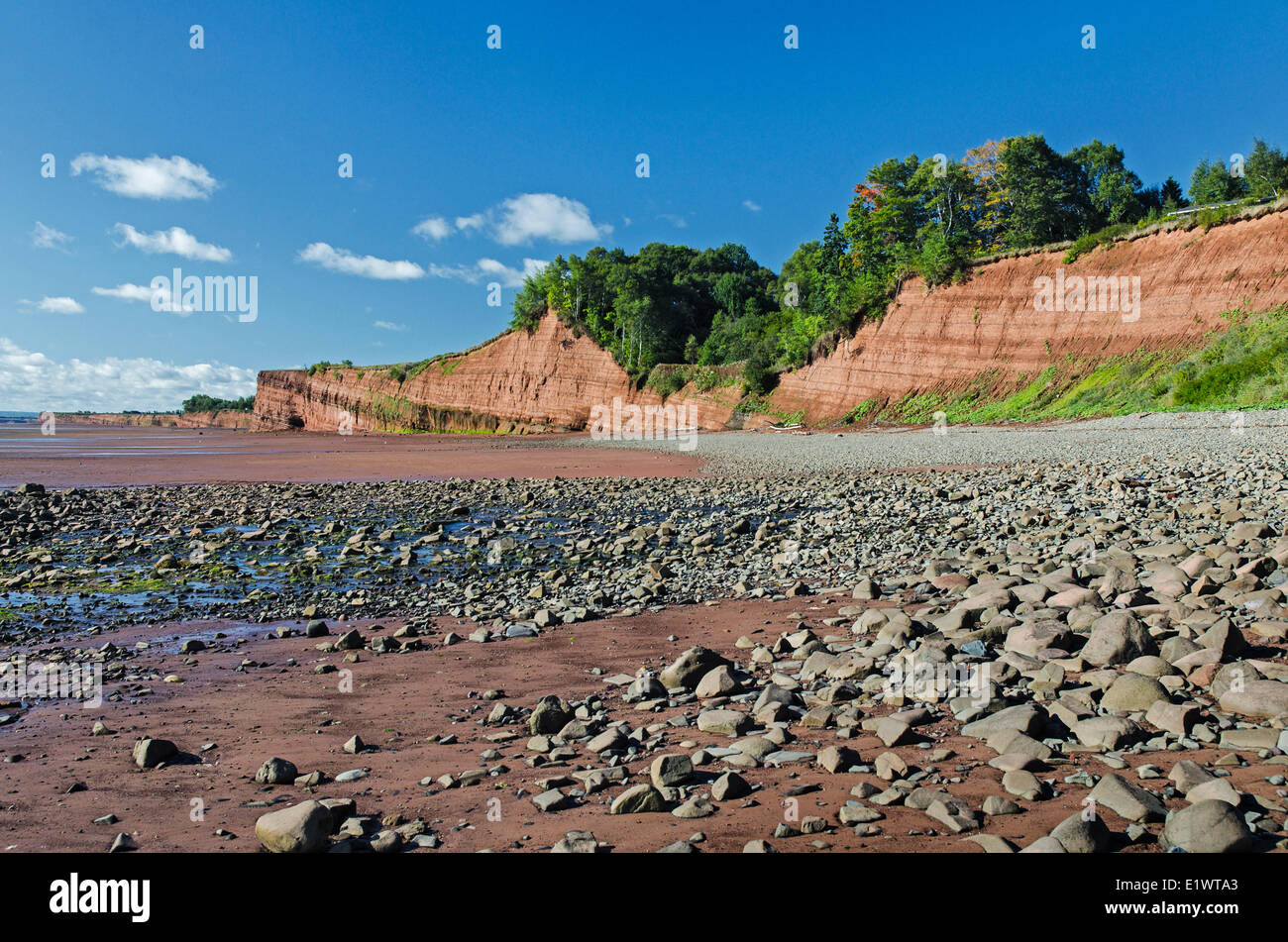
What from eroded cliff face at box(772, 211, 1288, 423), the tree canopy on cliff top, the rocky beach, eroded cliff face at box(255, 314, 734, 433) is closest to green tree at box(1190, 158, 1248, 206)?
the tree canopy on cliff top

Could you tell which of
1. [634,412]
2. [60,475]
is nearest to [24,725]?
[60,475]

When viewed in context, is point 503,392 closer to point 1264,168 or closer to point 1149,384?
point 1149,384

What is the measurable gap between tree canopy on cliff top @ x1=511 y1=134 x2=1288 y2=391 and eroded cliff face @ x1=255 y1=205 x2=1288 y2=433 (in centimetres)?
177

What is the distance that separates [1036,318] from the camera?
37.3 m

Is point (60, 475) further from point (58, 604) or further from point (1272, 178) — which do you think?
point (1272, 178)

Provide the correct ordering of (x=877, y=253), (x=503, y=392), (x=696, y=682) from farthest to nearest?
(x=503, y=392)
(x=877, y=253)
(x=696, y=682)

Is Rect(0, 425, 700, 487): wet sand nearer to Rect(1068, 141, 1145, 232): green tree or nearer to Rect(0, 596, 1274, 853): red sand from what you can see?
Rect(0, 596, 1274, 853): red sand

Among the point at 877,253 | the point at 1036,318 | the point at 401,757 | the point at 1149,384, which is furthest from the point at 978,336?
the point at 401,757

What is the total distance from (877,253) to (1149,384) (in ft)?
88.7

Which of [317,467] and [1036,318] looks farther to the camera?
[1036,318]

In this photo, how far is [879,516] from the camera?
39.1ft

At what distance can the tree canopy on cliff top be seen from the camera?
163 ft

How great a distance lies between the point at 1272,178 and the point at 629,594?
69599 millimetres

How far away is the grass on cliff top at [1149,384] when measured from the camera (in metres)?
25.3
